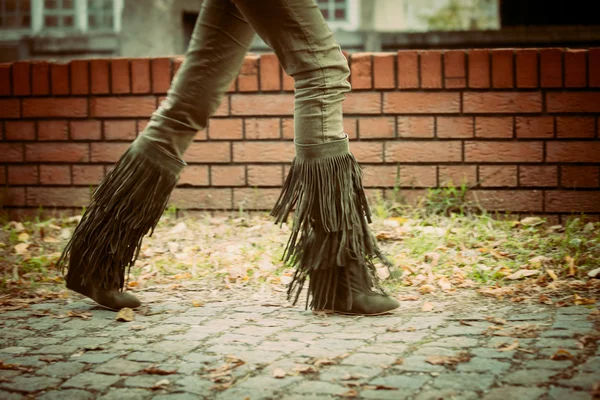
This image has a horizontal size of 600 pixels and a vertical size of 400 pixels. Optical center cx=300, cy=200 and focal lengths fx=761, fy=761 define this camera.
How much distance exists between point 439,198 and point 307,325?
1.83m

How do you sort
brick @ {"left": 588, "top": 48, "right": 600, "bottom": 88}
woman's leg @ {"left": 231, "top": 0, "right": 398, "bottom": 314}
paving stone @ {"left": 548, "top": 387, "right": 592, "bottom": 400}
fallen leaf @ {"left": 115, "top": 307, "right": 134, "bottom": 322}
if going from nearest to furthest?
paving stone @ {"left": 548, "top": 387, "right": 592, "bottom": 400} → woman's leg @ {"left": 231, "top": 0, "right": 398, "bottom": 314} → fallen leaf @ {"left": 115, "top": 307, "right": 134, "bottom": 322} → brick @ {"left": 588, "top": 48, "right": 600, "bottom": 88}

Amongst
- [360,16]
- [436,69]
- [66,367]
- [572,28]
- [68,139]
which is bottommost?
[66,367]

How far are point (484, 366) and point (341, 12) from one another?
871 centimetres

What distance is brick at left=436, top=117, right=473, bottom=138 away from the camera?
156 inches

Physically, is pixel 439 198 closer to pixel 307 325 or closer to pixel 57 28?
pixel 307 325

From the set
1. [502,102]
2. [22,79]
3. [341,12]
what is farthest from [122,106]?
[341,12]

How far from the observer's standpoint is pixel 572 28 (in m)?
6.71

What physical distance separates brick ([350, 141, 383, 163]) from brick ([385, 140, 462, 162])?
0.12ft

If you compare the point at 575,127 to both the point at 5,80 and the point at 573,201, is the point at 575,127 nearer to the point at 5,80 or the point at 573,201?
the point at 573,201

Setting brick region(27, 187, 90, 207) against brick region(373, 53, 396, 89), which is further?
brick region(27, 187, 90, 207)

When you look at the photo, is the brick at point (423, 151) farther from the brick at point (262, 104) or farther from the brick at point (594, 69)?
the brick at point (594, 69)

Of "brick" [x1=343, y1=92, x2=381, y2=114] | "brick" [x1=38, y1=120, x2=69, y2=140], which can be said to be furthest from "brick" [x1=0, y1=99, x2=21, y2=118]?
"brick" [x1=343, y1=92, x2=381, y2=114]

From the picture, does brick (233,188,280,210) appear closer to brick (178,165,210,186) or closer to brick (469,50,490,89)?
brick (178,165,210,186)

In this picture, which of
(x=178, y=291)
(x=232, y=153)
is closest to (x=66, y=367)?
(x=178, y=291)
